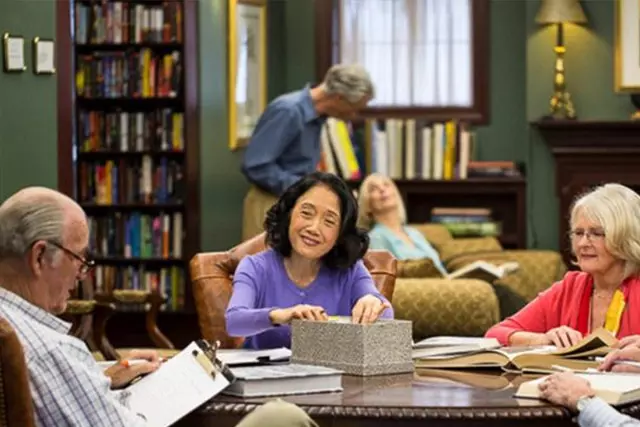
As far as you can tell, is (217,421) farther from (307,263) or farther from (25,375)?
(307,263)

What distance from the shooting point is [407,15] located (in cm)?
981

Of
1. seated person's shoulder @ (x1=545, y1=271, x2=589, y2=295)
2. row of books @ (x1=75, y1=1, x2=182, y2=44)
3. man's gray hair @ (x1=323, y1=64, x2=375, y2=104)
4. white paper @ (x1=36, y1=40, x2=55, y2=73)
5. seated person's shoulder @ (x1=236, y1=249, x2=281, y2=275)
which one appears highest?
row of books @ (x1=75, y1=1, x2=182, y2=44)

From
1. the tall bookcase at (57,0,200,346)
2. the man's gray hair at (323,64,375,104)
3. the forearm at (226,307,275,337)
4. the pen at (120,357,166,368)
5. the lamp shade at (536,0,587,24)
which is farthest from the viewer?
the lamp shade at (536,0,587,24)

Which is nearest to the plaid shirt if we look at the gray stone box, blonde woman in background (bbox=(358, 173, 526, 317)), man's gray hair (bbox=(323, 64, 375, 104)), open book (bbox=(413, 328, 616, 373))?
the gray stone box

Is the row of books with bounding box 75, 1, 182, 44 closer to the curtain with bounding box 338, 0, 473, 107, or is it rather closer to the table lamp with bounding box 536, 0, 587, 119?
the curtain with bounding box 338, 0, 473, 107

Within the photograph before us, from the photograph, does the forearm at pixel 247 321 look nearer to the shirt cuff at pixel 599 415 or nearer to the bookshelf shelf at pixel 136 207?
the shirt cuff at pixel 599 415

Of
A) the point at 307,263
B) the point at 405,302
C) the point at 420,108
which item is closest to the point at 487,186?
the point at 420,108

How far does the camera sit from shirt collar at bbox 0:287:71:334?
2754 mm

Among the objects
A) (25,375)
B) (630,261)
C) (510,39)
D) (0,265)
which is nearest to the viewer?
(25,375)

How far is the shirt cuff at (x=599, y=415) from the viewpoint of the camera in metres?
2.76

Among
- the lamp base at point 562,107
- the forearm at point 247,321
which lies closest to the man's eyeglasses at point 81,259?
the forearm at point 247,321

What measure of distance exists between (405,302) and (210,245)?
2893 mm

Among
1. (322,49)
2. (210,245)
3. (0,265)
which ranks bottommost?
(210,245)

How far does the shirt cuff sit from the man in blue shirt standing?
5.02m
